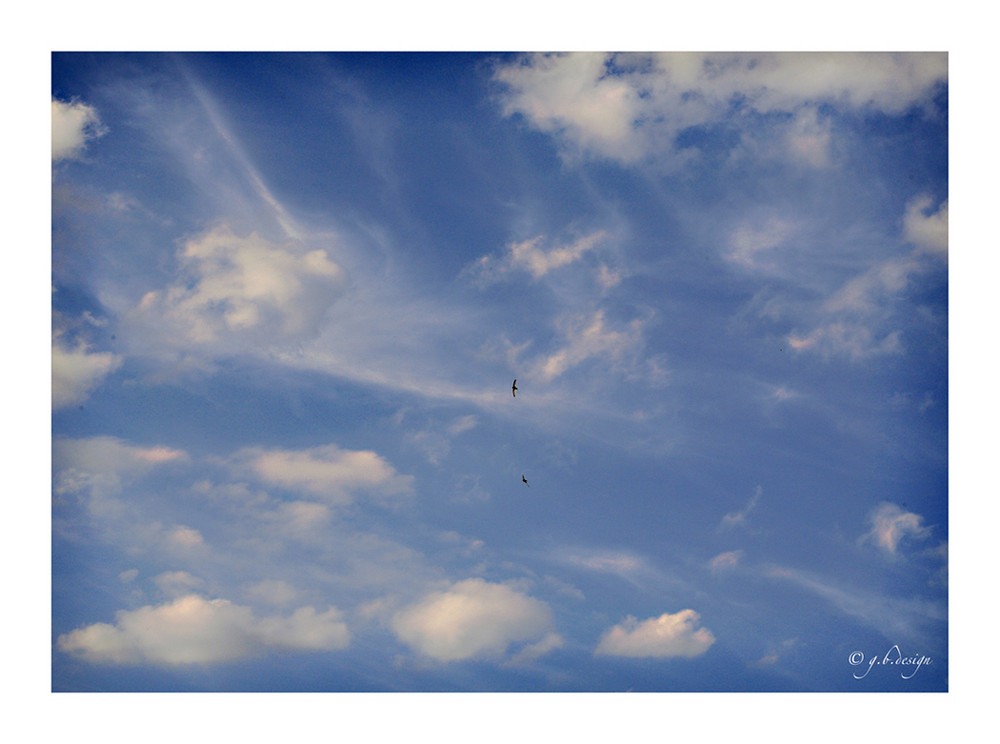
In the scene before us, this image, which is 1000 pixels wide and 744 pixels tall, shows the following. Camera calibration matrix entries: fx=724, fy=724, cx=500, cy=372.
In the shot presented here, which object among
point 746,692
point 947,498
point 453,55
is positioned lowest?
point 746,692

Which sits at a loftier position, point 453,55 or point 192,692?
point 453,55

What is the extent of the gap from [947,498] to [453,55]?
43958mm

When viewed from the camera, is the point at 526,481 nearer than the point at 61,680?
No

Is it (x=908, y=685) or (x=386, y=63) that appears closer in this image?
(x=908, y=685)

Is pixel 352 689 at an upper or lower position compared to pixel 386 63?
lower

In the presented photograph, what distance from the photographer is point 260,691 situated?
45125mm

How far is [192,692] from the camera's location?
45438mm

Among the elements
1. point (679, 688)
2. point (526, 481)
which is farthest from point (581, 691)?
point (526, 481)

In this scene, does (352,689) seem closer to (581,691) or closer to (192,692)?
(192,692)
